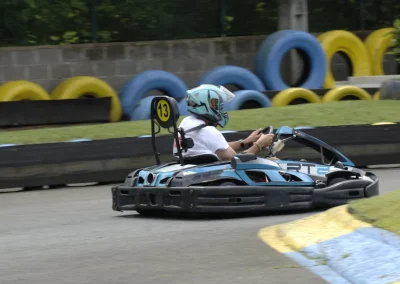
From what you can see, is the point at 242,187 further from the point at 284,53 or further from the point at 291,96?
the point at 284,53

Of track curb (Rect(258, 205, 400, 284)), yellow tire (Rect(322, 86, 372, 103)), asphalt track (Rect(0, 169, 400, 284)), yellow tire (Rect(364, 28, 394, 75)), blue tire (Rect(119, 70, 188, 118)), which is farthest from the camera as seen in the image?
yellow tire (Rect(364, 28, 394, 75))

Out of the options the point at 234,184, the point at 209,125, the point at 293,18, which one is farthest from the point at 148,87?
the point at 234,184

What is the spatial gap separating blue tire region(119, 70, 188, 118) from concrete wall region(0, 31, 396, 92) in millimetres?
964

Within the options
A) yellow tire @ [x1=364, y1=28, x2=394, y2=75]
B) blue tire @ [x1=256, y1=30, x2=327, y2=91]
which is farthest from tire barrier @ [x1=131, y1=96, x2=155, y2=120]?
yellow tire @ [x1=364, y1=28, x2=394, y2=75]

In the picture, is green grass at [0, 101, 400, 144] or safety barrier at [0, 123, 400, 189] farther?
green grass at [0, 101, 400, 144]

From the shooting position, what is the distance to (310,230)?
8.03 m

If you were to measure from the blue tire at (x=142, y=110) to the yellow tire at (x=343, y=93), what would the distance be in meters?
3.60

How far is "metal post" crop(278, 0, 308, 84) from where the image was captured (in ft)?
76.6

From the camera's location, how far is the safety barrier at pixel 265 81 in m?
19.9

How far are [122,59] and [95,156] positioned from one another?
8.05 metres

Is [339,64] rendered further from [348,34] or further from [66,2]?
[66,2]

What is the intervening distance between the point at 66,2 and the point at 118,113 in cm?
307

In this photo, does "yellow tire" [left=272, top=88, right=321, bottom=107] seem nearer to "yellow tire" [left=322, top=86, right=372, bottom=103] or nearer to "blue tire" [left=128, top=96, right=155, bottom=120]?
"yellow tire" [left=322, top=86, right=372, bottom=103]

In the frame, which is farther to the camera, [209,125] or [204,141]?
[209,125]
